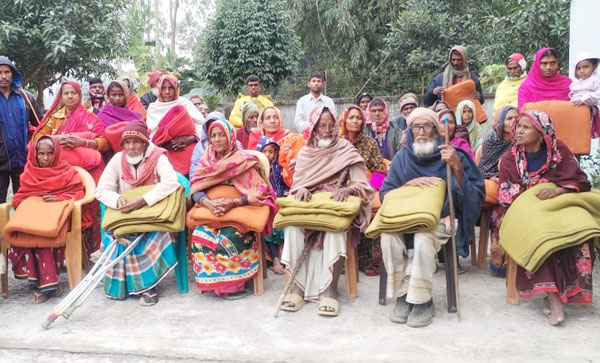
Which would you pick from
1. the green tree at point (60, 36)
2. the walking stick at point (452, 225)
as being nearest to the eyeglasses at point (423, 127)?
the walking stick at point (452, 225)

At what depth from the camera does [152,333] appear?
4.06 m

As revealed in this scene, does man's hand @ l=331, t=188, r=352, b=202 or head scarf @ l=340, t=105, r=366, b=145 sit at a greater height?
head scarf @ l=340, t=105, r=366, b=145

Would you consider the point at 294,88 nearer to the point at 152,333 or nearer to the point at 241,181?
the point at 241,181

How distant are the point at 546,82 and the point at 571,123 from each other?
0.58 meters

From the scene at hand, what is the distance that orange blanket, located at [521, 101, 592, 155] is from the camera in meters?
5.39

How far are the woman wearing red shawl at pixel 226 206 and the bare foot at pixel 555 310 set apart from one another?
90.8 inches

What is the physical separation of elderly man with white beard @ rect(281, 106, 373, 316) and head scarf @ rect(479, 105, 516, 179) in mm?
1355

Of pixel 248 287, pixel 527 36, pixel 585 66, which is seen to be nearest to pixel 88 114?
pixel 248 287

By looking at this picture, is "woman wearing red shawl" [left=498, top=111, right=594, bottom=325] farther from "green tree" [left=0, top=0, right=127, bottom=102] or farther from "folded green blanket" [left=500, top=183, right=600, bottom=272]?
"green tree" [left=0, top=0, right=127, bottom=102]

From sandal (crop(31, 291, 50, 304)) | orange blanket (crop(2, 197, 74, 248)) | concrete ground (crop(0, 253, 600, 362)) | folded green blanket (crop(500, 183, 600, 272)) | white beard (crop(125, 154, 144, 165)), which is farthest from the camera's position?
white beard (crop(125, 154, 144, 165))

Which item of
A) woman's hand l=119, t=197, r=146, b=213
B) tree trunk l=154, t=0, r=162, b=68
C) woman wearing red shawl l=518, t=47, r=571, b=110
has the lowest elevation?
woman's hand l=119, t=197, r=146, b=213

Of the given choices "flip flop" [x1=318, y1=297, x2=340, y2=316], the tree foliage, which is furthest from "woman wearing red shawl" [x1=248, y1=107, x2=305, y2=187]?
the tree foliage

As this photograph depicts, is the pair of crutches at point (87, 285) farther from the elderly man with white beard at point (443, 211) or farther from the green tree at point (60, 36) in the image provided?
the green tree at point (60, 36)

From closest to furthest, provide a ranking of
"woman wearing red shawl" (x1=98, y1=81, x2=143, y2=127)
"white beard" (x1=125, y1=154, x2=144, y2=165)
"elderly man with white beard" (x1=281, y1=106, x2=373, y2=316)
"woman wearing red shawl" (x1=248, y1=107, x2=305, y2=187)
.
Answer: "elderly man with white beard" (x1=281, y1=106, x2=373, y2=316), "white beard" (x1=125, y1=154, x2=144, y2=165), "woman wearing red shawl" (x1=248, y1=107, x2=305, y2=187), "woman wearing red shawl" (x1=98, y1=81, x2=143, y2=127)
